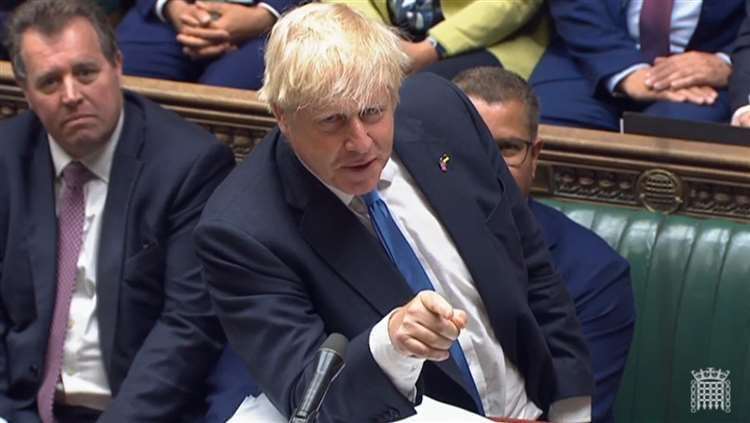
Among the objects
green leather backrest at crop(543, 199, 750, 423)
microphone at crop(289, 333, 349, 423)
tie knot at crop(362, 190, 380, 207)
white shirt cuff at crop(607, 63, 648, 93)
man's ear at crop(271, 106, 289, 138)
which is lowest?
green leather backrest at crop(543, 199, 750, 423)

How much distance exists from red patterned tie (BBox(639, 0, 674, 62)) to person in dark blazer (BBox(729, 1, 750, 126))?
143mm

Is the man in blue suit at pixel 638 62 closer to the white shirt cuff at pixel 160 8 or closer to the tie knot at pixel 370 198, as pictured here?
the white shirt cuff at pixel 160 8

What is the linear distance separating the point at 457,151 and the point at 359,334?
13.2 inches

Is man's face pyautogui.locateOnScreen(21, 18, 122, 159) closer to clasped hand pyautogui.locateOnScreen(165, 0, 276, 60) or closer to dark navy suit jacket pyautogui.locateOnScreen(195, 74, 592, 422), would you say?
dark navy suit jacket pyautogui.locateOnScreen(195, 74, 592, 422)

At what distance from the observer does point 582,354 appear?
7.94 feet

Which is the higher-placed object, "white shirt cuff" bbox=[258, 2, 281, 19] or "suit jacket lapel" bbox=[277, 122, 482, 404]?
"suit jacket lapel" bbox=[277, 122, 482, 404]

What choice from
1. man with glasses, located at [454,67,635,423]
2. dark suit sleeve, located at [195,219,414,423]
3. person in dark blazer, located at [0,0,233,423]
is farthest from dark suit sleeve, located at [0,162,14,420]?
man with glasses, located at [454,67,635,423]

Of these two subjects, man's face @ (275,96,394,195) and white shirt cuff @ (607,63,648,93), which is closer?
man's face @ (275,96,394,195)

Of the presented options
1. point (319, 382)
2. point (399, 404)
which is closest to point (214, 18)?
point (399, 404)

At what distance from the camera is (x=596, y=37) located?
3.33 metres

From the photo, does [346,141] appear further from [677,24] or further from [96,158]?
[677,24]

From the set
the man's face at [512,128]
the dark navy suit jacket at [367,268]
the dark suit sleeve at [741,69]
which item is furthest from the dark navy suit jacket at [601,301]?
the dark suit sleeve at [741,69]

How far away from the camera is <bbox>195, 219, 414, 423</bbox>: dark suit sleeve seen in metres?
2.03

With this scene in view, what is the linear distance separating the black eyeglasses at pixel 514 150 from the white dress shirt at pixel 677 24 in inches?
24.6
